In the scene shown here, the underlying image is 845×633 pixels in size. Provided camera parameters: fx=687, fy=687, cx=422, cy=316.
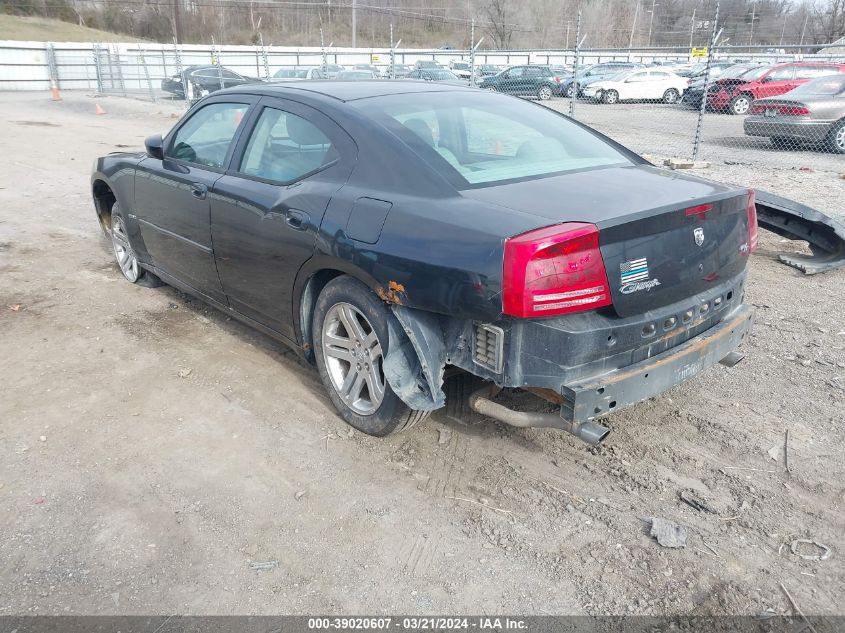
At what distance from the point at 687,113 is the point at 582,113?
3.74 metres

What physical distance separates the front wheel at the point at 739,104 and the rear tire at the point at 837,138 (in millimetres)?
7855

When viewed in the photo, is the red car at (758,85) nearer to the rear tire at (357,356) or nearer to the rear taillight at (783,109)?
the rear taillight at (783,109)

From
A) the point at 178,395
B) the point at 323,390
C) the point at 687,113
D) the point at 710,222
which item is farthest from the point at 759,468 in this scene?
the point at 687,113

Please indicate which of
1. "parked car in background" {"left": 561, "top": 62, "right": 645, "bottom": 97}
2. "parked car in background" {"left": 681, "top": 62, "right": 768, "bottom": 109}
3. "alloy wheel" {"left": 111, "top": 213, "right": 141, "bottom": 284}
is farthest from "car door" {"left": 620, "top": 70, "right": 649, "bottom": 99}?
"alloy wheel" {"left": 111, "top": 213, "right": 141, "bottom": 284}

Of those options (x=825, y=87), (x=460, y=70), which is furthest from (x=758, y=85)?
(x=460, y=70)

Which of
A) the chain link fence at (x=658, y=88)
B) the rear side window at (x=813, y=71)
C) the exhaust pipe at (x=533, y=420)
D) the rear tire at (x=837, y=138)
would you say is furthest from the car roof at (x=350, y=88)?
the rear side window at (x=813, y=71)

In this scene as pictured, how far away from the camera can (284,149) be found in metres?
3.77

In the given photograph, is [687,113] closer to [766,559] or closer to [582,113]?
[582,113]

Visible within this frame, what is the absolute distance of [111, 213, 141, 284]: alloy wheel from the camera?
5.64 metres

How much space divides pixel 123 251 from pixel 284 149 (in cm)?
280

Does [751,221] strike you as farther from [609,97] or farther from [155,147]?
[609,97]

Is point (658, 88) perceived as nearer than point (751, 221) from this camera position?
No

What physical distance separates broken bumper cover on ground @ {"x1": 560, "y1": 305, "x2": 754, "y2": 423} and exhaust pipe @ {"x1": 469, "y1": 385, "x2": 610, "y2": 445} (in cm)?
8

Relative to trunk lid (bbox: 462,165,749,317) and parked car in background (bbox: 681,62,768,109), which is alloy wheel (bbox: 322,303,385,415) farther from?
parked car in background (bbox: 681,62,768,109)
